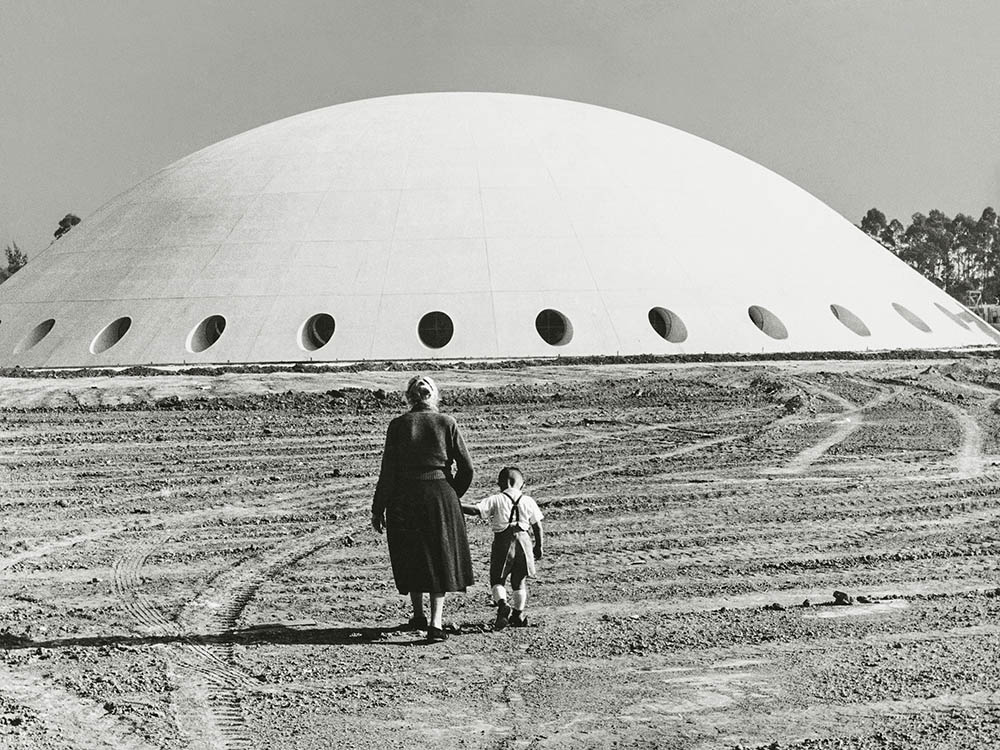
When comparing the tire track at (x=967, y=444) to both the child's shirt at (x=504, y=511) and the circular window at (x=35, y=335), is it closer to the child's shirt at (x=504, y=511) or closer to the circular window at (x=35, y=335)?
the child's shirt at (x=504, y=511)

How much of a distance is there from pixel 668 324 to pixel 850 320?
245 inches

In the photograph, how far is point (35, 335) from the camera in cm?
3356

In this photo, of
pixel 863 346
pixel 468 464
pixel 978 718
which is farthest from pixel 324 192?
pixel 978 718

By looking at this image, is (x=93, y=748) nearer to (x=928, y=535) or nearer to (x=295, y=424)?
(x=928, y=535)

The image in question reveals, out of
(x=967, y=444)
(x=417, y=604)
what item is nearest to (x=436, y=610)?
(x=417, y=604)

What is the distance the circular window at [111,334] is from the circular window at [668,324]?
1370 centimetres

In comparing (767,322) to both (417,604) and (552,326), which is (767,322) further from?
(417,604)

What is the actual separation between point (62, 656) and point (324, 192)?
28867mm

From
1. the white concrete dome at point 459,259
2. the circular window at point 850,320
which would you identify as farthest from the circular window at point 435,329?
the circular window at point 850,320

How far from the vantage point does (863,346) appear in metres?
34.2

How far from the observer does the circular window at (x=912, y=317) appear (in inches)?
1453

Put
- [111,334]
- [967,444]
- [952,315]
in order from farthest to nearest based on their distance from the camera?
[952,315], [111,334], [967,444]

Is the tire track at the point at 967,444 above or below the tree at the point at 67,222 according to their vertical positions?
below

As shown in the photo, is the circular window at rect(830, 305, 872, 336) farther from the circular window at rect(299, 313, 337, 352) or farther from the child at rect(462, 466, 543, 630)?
the child at rect(462, 466, 543, 630)
